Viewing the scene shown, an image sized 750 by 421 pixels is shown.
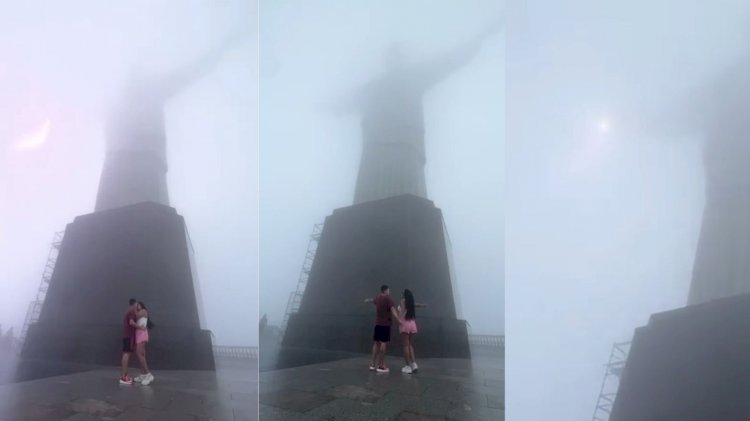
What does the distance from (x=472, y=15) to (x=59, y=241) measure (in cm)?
395

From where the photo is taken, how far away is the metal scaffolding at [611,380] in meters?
3.86

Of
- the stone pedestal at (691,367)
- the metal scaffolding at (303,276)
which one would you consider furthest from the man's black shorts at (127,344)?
the stone pedestal at (691,367)

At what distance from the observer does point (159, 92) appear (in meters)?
5.04

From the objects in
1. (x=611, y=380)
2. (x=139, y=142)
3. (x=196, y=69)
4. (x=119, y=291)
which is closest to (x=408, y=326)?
(x=611, y=380)

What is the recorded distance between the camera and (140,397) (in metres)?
4.76

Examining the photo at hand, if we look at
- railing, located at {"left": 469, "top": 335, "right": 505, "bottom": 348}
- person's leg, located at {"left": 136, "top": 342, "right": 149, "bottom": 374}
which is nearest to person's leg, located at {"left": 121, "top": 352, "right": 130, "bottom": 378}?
person's leg, located at {"left": 136, "top": 342, "right": 149, "bottom": 374}

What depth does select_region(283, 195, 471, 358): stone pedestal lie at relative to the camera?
471 cm

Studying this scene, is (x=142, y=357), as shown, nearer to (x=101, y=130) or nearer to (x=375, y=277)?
(x=101, y=130)

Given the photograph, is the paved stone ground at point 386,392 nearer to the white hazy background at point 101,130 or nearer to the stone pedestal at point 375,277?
the stone pedestal at point 375,277

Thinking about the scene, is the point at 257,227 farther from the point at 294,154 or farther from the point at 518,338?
the point at 518,338

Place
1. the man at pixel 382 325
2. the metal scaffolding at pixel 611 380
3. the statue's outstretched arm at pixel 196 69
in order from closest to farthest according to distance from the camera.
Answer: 1. the metal scaffolding at pixel 611 380
2. the man at pixel 382 325
3. the statue's outstretched arm at pixel 196 69

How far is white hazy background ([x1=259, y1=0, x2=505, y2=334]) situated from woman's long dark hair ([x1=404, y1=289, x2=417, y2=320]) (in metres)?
0.49

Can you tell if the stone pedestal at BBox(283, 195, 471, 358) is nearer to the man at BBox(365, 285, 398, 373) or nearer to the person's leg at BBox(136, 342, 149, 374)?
the man at BBox(365, 285, 398, 373)

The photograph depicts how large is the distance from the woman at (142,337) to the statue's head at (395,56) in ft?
10.4
